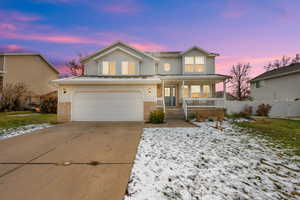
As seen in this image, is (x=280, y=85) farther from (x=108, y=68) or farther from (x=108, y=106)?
(x=108, y=68)

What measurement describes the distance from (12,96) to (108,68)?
40.8 ft

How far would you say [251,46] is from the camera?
15.9 meters

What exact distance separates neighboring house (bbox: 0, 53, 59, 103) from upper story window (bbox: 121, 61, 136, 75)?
40.6 feet

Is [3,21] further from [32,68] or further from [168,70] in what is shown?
[168,70]

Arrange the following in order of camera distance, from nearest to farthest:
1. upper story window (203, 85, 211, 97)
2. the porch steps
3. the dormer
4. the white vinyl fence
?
1. the porch steps
2. the white vinyl fence
3. upper story window (203, 85, 211, 97)
4. the dormer

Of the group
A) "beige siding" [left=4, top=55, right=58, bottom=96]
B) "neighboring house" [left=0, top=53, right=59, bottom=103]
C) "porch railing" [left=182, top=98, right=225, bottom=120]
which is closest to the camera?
"porch railing" [left=182, top=98, right=225, bottom=120]

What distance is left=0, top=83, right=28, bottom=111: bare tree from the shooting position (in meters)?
14.4

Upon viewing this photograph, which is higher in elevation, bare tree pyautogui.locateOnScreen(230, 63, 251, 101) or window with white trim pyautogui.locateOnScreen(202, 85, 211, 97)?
bare tree pyautogui.locateOnScreen(230, 63, 251, 101)

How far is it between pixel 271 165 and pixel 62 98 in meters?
11.0

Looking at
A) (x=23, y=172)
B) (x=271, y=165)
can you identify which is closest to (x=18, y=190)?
(x=23, y=172)

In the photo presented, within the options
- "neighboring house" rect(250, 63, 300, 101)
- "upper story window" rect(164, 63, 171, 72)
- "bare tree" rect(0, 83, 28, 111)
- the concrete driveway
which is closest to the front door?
"upper story window" rect(164, 63, 171, 72)

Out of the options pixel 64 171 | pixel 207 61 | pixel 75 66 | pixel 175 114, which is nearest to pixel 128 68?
pixel 175 114

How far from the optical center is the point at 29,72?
17.3m

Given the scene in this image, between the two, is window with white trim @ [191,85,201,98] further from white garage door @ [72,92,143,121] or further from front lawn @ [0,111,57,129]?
front lawn @ [0,111,57,129]
